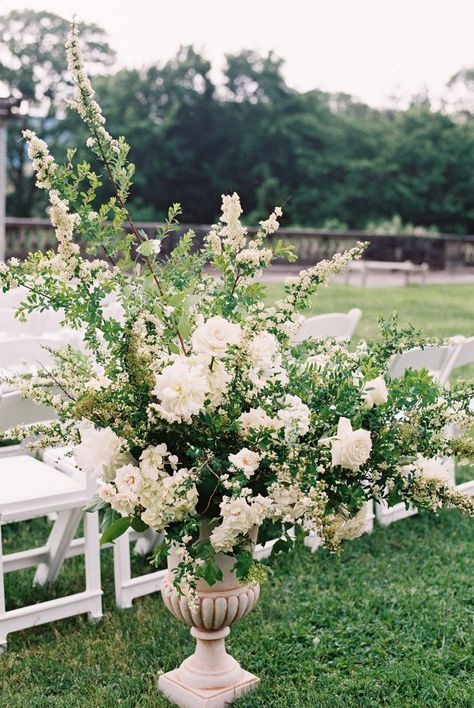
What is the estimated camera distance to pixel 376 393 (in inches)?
98.8

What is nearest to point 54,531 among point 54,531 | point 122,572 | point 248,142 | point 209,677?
point 54,531

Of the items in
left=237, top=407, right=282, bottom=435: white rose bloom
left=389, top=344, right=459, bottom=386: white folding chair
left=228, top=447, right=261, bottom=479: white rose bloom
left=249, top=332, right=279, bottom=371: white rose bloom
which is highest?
left=249, top=332, right=279, bottom=371: white rose bloom

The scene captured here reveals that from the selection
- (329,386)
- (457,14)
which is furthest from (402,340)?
(457,14)

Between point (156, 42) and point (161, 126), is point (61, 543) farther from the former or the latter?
point (156, 42)

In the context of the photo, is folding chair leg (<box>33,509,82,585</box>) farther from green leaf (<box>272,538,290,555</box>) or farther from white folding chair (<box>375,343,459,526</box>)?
green leaf (<box>272,538,290,555</box>)

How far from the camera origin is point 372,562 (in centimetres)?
461

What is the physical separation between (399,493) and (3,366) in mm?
2246

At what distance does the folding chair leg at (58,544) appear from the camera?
405 cm

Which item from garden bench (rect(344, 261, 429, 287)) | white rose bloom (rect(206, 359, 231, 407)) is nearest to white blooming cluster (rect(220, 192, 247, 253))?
white rose bloom (rect(206, 359, 231, 407))

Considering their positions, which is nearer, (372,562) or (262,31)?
(372,562)

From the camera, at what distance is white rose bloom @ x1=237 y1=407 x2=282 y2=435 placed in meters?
2.44

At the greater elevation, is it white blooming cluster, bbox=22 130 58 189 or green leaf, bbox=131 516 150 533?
white blooming cluster, bbox=22 130 58 189

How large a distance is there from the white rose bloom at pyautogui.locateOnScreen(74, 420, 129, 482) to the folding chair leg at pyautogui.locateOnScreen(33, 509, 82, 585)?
1522 millimetres

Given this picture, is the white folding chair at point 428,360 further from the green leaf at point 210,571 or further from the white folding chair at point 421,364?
the green leaf at point 210,571
